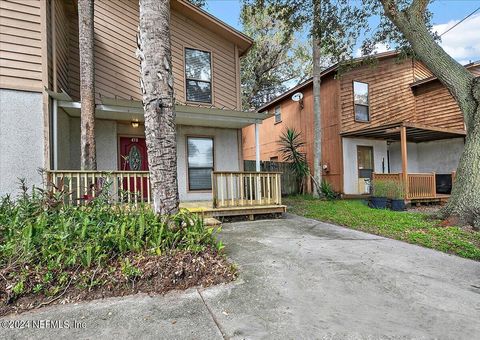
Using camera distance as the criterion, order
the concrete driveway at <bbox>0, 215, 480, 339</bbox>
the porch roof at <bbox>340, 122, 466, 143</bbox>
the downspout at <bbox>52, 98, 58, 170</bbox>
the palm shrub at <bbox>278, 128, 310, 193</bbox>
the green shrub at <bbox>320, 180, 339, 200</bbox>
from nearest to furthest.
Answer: the concrete driveway at <bbox>0, 215, 480, 339</bbox> → the downspout at <bbox>52, 98, 58, 170</bbox> → the porch roof at <bbox>340, 122, 466, 143</bbox> → the green shrub at <bbox>320, 180, 339, 200</bbox> → the palm shrub at <bbox>278, 128, 310, 193</bbox>

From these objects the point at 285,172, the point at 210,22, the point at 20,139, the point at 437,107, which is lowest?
the point at 285,172

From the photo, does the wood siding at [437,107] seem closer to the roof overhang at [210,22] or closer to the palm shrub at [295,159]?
the palm shrub at [295,159]

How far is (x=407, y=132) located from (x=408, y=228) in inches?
275

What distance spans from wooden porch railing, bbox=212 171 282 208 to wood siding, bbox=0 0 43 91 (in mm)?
4193

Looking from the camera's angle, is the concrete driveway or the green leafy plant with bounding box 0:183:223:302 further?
the green leafy plant with bounding box 0:183:223:302

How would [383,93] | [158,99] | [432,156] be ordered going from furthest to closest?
[432,156] < [383,93] < [158,99]

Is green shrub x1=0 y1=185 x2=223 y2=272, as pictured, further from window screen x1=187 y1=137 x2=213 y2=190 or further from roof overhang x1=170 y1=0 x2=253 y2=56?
roof overhang x1=170 y1=0 x2=253 y2=56

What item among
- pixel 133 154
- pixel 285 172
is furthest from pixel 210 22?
pixel 285 172

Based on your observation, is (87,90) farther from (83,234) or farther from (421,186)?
(421,186)

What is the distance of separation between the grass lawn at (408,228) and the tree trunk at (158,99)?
4.27m

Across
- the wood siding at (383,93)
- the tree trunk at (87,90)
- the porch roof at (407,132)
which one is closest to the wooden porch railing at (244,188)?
the tree trunk at (87,90)

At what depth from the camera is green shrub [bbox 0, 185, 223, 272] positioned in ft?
9.53

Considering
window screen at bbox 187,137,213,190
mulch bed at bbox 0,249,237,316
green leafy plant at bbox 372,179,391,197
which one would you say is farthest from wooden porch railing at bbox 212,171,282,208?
green leafy plant at bbox 372,179,391,197

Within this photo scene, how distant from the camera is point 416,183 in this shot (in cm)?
966
